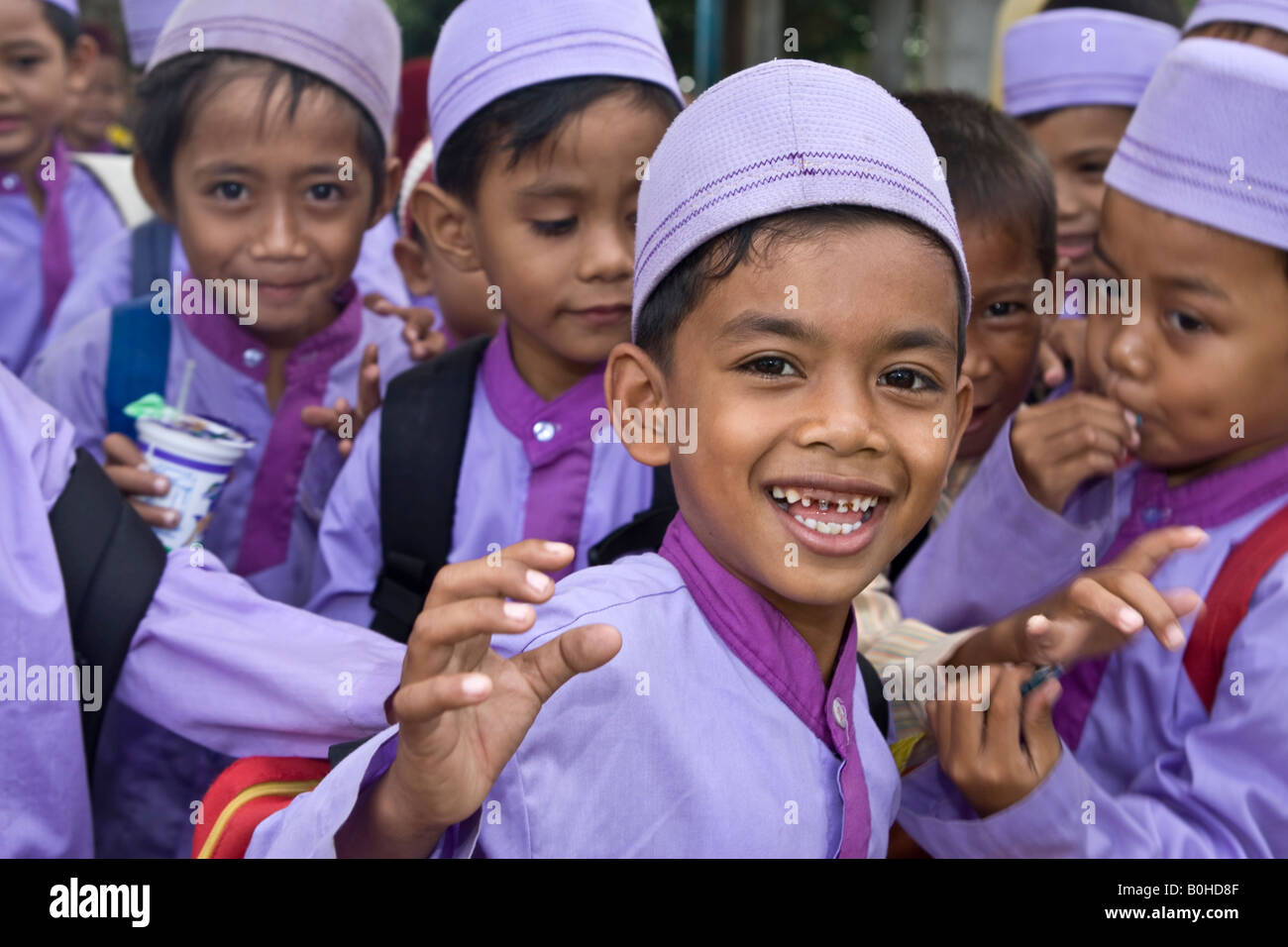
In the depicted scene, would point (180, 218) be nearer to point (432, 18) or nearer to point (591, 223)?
point (591, 223)

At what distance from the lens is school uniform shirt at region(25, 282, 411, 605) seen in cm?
296

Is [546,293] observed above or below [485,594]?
above

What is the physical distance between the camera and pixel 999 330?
9.07 feet

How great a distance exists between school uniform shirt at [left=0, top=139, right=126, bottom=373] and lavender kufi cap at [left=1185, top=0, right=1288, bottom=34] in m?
3.26

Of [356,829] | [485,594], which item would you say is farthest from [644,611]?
[356,829]

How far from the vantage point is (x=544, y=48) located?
2545 millimetres

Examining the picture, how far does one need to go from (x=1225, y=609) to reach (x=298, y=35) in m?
2.39

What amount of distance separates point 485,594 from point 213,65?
85.3 inches

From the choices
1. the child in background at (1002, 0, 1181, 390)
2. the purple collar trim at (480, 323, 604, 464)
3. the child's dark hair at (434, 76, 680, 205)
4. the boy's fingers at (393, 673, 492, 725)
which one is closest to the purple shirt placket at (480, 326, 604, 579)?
the purple collar trim at (480, 323, 604, 464)

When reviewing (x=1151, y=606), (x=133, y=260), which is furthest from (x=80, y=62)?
(x=1151, y=606)

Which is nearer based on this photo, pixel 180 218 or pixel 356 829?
pixel 356 829

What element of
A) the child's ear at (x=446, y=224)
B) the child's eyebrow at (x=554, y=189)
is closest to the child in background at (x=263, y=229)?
the child's ear at (x=446, y=224)

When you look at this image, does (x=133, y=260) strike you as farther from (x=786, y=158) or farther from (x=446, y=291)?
(x=786, y=158)

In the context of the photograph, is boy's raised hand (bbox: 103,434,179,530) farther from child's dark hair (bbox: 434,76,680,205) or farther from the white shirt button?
the white shirt button
